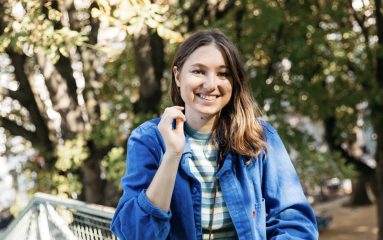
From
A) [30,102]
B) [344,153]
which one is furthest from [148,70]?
[344,153]

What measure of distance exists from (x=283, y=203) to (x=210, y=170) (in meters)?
0.25

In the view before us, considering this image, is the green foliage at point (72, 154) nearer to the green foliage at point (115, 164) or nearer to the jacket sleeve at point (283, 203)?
the green foliage at point (115, 164)

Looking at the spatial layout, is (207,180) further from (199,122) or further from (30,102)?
(30,102)

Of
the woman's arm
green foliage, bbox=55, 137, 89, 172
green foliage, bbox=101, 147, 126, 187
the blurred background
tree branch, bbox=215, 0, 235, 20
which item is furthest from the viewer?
tree branch, bbox=215, 0, 235, 20

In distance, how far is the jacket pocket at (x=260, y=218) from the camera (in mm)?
1760

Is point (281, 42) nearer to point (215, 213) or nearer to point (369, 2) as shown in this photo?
point (369, 2)

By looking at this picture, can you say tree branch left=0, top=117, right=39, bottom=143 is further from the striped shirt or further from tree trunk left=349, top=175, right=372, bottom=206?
tree trunk left=349, top=175, right=372, bottom=206

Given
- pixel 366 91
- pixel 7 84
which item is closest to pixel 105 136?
pixel 7 84

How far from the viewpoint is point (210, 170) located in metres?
1.80

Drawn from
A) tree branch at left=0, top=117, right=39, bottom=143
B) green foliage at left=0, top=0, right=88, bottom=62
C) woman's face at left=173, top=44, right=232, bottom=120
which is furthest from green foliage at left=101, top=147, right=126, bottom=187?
woman's face at left=173, top=44, right=232, bottom=120

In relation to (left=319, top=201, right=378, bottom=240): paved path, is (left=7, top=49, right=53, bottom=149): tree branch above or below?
above

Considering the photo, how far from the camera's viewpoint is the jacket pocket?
1.76 m

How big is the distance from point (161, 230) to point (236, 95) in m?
0.54

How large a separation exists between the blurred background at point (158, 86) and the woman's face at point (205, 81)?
348 cm
